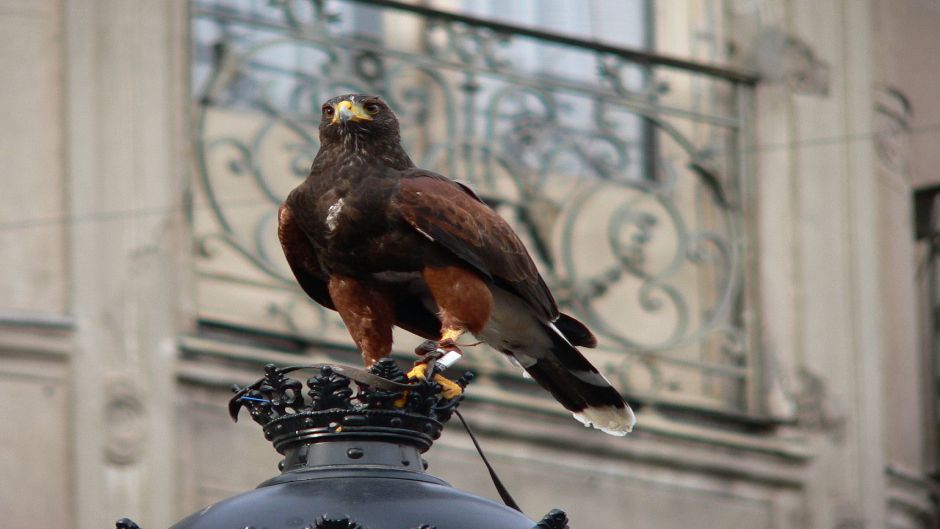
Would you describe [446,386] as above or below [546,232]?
below

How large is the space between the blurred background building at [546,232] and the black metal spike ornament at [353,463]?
21.7ft

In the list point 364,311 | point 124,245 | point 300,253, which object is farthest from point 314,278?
point 124,245

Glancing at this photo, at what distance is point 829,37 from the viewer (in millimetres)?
14422

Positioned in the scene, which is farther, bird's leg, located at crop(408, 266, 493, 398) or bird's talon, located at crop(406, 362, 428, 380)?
bird's leg, located at crop(408, 266, 493, 398)

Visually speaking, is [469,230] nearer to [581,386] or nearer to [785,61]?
[581,386]

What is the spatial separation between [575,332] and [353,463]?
1274 mm

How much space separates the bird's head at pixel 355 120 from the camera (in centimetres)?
535

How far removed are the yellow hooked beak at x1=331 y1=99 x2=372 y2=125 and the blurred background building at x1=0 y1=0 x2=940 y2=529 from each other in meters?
6.22

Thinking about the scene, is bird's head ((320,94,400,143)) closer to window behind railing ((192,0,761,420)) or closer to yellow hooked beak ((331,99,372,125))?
yellow hooked beak ((331,99,372,125))

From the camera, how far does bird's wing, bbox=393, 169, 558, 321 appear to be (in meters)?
5.34

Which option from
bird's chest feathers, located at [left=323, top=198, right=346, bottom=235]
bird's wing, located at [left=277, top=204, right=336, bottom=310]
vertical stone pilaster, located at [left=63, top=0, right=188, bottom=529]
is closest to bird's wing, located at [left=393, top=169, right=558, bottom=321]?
bird's chest feathers, located at [left=323, top=198, right=346, bottom=235]

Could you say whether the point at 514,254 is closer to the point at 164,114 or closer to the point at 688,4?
the point at 164,114

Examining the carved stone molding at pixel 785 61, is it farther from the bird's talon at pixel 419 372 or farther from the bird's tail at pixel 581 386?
the bird's talon at pixel 419 372

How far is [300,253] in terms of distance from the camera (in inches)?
219
